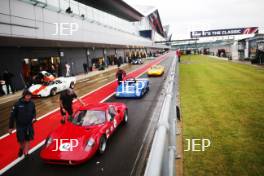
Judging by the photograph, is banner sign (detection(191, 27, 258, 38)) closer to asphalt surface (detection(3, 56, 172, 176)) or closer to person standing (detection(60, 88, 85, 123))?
person standing (detection(60, 88, 85, 123))

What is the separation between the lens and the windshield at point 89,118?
759 cm

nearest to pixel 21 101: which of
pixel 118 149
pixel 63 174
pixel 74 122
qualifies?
pixel 74 122

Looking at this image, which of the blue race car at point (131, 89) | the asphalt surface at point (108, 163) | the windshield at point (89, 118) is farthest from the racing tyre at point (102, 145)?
the blue race car at point (131, 89)

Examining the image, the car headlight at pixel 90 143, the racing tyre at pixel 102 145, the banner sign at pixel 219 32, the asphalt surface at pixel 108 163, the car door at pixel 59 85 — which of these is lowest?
the asphalt surface at pixel 108 163

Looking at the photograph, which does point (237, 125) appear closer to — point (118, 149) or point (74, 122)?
point (118, 149)

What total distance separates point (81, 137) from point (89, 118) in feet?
4.08

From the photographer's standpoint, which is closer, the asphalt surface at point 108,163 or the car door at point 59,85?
the asphalt surface at point 108,163

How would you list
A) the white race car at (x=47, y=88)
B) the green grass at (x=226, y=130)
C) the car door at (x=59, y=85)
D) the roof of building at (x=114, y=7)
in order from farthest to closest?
the roof of building at (x=114, y=7), the car door at (x=59, y=85), the white race car at (x=47, y=88), the green grass at (x=226, y=130)

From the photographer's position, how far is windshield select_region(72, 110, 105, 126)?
7594mm

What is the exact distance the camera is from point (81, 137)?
6.61m

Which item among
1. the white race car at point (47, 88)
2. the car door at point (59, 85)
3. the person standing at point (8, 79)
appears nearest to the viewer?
the white race car at point (47, 88)

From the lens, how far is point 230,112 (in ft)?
34.6

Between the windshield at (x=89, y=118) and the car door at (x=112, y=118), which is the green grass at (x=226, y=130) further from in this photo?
the windshield at (x=89, y=118)

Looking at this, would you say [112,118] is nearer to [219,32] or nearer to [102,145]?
[102,145]
